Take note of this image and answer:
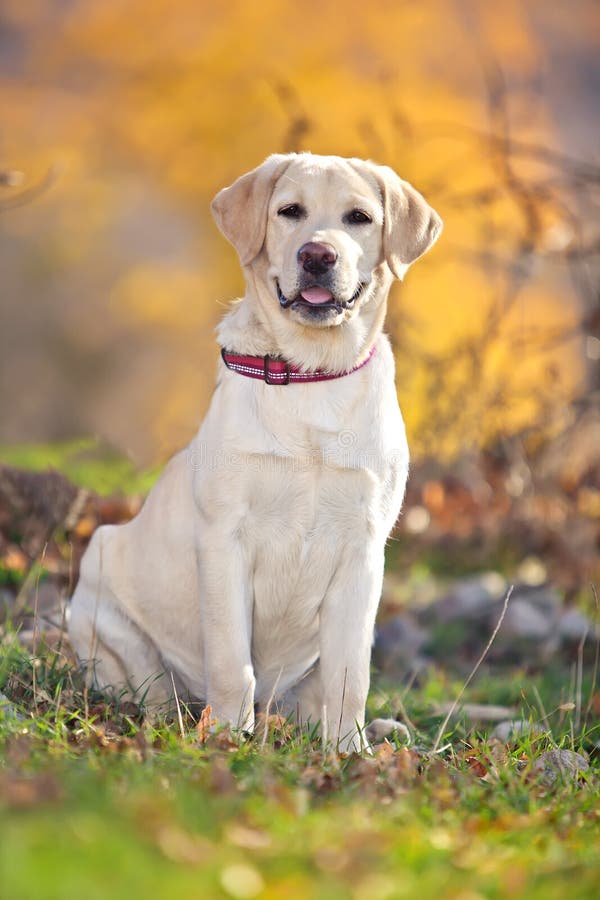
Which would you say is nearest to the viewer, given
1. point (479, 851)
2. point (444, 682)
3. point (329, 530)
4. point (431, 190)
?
point (479, 851)

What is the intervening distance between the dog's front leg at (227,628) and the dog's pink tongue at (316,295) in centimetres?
76

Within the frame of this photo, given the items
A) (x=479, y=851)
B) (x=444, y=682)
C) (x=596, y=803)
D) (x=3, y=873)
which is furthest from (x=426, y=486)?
(x=3, y=873)

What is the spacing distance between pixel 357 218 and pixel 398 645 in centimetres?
275

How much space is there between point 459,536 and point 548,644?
159cm

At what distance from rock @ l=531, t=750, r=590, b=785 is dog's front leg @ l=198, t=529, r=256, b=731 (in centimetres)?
88

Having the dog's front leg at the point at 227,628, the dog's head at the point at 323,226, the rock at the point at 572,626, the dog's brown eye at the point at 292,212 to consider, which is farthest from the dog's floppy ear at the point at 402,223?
the rock at the point at 572,626

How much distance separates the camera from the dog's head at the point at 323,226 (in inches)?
136

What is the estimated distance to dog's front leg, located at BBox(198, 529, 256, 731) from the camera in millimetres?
3479

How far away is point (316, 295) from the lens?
3.45 metres

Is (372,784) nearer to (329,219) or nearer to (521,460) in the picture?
(329,219)

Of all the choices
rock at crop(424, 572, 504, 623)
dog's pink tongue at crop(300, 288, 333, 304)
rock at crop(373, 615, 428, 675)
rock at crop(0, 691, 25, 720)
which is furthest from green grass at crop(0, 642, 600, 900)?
rock at crop(424, 572, 504, 623)

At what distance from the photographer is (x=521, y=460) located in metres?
7.41

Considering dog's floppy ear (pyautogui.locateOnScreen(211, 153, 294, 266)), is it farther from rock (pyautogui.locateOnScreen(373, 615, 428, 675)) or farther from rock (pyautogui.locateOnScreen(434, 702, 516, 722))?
rock (pyautogui.locateOnScreen(373, 615, 428, 675))

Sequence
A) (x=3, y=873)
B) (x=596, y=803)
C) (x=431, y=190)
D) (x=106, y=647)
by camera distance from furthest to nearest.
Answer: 1. (x=431, y=190)
2. (x=106, y=647)
3. (x=596, y=803)
4. (x=3, y=873)
